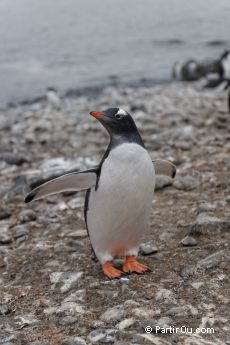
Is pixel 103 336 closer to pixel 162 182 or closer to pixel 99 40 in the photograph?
pixel 162 182

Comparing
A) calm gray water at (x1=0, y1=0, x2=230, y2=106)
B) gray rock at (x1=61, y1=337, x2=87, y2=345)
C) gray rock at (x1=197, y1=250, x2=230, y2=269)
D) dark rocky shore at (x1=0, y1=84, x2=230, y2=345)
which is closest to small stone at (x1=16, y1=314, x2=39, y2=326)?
dark rocky shore at (x1=0, y1=84, x2=230, y2=345)

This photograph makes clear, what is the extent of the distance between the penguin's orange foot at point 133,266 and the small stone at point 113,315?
608 mm

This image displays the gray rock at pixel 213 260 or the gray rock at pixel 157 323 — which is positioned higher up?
the gray rock at pixel 157 323

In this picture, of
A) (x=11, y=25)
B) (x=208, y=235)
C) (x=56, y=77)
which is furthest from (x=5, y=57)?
(x=208, y=235)

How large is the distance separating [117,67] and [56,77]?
8.44ft

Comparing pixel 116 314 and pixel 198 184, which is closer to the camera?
pixel 116 314

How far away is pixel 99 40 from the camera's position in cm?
2995

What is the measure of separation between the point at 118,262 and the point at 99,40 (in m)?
26.3

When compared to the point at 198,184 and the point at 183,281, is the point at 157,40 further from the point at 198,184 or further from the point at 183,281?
the point at 183,281

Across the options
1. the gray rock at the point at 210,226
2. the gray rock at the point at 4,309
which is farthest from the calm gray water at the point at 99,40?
the gray rock at the point at 4,309

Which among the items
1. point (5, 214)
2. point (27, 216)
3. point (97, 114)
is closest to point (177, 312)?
point (97, 114)

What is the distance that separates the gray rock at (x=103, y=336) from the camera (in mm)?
3441

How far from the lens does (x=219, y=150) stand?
7.56 metres

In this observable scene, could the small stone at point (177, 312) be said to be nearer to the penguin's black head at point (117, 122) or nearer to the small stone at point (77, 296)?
the small stone at point (77, 296)
